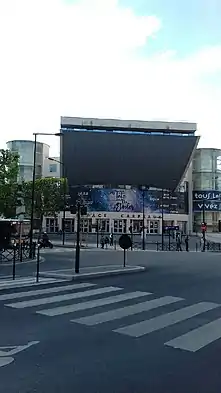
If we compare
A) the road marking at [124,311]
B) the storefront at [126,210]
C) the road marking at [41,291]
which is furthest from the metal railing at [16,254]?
the storefront at [126,210]

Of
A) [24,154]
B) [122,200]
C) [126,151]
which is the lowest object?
[122,200]

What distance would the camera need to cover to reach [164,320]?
8875 mm

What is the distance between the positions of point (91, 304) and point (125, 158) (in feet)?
337

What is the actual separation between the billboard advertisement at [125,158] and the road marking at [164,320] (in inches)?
3820

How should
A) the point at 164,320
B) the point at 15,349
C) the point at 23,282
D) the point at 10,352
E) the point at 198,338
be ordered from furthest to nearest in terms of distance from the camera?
the point at 23,282
the point at 164,320
the point at 198,338
the point at 15,349
the point at 10,352

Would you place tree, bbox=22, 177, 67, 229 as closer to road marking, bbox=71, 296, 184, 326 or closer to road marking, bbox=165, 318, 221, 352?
road marking, bbox=71, 296, 184, 326

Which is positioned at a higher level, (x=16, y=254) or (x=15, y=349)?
(x=15, y=349)

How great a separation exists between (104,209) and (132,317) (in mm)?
99795

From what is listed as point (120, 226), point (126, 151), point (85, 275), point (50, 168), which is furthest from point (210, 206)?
point (85, 275)

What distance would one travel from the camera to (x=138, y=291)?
12859mm

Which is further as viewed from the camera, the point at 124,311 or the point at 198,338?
the point at 124,311

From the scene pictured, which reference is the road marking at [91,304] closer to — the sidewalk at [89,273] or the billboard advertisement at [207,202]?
the sidewalk at [89,273]

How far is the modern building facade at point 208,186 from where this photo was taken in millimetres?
117688

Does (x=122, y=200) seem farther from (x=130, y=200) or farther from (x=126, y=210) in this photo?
(x=126, y=210)
